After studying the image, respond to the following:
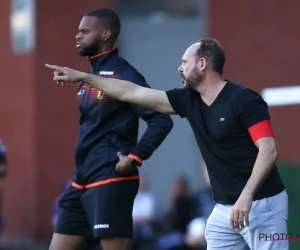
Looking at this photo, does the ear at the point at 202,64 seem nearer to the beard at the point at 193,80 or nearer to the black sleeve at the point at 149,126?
the beard at the point at 193,80

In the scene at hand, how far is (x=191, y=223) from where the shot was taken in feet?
33.9

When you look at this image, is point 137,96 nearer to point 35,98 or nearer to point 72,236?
point 72,236

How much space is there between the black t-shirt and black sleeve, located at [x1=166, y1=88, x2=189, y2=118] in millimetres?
144

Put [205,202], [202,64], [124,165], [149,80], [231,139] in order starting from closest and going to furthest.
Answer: [231,139] → [202,64] → [124,165] → [205,202] → [149,80]

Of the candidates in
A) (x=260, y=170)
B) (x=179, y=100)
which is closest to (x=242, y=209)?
(x=260, y=170)

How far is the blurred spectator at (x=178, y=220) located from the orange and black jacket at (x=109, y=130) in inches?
158

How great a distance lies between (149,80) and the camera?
13414 mm

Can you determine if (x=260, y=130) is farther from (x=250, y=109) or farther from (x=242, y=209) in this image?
(x=242, y=209)

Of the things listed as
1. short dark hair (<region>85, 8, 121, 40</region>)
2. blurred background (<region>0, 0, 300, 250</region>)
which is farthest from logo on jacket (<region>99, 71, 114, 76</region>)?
blurred background (<region>0, 0, 300, 250</region>)

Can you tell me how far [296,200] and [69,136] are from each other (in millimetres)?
5227

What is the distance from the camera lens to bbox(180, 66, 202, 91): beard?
5852 millimetres

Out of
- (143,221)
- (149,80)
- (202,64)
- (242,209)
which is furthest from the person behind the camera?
(149,80)

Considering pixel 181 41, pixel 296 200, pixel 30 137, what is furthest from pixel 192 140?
pixel 296 200

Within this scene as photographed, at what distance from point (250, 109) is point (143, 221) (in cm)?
609
